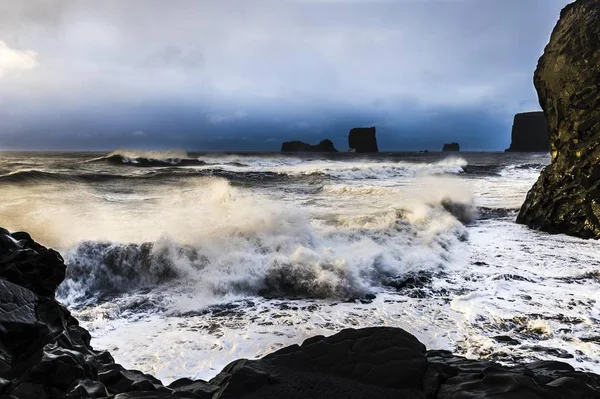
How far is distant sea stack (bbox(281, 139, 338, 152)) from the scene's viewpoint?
116 metres

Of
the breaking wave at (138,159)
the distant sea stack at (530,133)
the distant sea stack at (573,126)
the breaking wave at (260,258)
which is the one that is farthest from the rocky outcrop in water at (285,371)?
the distant sea stack at (530,133)

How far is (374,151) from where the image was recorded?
11562 centimetres

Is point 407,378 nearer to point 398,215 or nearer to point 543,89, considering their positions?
point 398,215

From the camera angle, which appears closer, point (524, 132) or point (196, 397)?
point (196, 397)

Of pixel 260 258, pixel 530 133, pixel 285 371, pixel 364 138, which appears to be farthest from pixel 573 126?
pixel 530 133

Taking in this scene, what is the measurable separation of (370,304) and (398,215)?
19.3 feet

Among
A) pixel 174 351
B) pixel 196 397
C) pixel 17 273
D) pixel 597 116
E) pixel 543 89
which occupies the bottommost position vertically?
pixel 174 351

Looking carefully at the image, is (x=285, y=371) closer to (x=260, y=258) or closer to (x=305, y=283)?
(x=305, y=283)

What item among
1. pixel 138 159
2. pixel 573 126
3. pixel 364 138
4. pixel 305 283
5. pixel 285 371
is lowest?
pixel 305 283

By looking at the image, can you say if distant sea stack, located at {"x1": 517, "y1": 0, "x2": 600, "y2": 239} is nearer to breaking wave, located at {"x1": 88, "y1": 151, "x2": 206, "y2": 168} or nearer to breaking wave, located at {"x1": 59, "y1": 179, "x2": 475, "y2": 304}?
breaking wave, located at {"x1": 59, "y1": 179, "x2": 475, "y2": 304}

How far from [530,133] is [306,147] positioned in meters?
65.5

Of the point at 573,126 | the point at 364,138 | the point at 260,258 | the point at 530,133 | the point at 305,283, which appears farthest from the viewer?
the point at 530,133

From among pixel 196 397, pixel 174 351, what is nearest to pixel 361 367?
pixel 196 397

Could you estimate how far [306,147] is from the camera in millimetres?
118062
